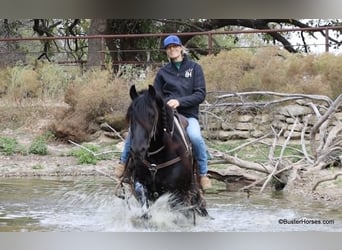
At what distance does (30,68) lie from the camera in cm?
482

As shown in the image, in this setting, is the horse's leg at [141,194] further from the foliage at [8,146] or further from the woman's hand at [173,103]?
the foliage at [8,146]

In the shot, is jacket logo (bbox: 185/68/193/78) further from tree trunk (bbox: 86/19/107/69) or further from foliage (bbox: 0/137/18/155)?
foliage (bbox: 0/137/18/155)

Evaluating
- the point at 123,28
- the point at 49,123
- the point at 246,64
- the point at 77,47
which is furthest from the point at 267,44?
the point at 49,123

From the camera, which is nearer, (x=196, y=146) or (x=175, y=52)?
(x=196, y=146)

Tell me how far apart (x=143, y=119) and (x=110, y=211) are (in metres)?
1.06

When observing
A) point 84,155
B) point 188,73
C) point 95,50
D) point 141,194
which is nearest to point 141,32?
point 95,50

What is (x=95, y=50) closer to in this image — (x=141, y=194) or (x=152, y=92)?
(x=152, y=92)

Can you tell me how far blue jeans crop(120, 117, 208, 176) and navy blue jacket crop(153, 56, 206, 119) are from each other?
0.32ft

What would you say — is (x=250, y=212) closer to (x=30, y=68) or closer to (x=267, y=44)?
(x=267, y=44)

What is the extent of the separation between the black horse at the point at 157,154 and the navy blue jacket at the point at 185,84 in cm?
25

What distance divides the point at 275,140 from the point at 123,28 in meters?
1.37

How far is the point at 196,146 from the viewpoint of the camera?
4.12m

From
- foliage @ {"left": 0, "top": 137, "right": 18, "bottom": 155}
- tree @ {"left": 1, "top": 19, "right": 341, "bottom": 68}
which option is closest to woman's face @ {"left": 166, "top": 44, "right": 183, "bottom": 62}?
tree @ {"left": 1, "top": 19, "right": 341, "bottom": 68}

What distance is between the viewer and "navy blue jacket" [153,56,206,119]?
4.23 metres
